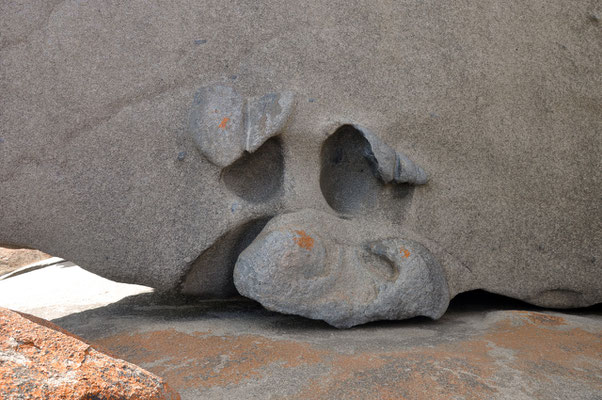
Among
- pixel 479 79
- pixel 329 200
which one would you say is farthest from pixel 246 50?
pixel 479 79

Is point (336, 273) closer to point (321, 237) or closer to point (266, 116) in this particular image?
point (321, 237)

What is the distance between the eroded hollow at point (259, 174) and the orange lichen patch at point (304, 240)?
8.0 inches

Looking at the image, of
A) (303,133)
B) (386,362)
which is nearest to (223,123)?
(303,133)

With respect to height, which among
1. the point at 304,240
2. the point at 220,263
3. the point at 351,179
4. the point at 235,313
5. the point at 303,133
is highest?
the point at 303,133

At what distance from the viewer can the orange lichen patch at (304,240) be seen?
5.08 ft

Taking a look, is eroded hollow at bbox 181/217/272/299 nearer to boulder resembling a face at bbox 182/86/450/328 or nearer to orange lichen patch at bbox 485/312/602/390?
boulder resembling a face at bbox 182/86/450/328

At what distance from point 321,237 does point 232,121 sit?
0.45m

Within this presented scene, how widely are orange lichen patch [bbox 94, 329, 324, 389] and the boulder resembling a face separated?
16cm

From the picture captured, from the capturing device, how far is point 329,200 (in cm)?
184

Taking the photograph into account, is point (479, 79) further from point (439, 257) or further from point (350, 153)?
point (439, 257)

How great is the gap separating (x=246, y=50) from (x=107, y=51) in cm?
45

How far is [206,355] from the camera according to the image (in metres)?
1.40

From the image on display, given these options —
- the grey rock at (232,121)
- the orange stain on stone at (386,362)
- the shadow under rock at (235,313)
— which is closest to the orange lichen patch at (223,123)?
the grey rock at (232,121)

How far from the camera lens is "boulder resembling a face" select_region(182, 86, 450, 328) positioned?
1.56m
